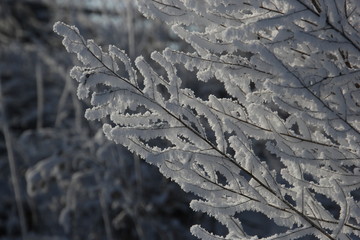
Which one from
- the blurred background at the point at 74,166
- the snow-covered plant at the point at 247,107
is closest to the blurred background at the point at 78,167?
the blurred background at the point at 74,166

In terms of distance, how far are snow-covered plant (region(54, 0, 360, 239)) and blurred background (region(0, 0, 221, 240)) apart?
3.42m

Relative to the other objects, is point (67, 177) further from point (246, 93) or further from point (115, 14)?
point (246, 93)

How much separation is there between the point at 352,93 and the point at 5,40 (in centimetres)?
950

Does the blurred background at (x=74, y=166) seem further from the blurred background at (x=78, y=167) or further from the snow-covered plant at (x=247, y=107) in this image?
the snow-covered plant at (x=247, y=107)

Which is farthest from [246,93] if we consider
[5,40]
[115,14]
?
[5,40]

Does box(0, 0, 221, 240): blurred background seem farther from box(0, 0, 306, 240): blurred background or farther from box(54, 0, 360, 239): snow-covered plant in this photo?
box(54, 0, 360, 239): snow-covered plant

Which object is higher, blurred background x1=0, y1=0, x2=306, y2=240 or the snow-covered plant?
blurred background x1=0, y1=0, x2=306, y2=240

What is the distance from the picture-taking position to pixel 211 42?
1.51 meters


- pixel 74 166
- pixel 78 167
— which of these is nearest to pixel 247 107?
pixel 74 166

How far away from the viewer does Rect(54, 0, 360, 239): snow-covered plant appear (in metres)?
1.40

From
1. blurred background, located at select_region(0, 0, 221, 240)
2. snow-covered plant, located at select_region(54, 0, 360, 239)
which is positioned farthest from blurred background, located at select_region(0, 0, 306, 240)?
snow-covered plant, located at select_region(54, 0, 360, 239)

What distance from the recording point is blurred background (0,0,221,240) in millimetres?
5699

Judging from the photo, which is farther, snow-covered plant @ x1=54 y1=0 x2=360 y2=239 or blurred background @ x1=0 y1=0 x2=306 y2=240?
blurred background @ x1=0 y1=0 x2=306 y2=240

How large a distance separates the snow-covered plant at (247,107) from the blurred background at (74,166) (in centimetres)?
342
